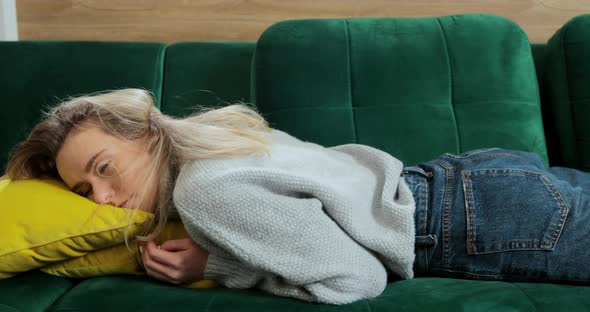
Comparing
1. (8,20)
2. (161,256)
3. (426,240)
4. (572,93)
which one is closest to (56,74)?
(8,20)

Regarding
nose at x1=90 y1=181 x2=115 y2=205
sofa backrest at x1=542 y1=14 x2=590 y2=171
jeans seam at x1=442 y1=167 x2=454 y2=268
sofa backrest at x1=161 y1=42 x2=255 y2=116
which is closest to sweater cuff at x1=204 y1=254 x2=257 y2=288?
nose at x1=90 y1=181 x2=115 y2=205

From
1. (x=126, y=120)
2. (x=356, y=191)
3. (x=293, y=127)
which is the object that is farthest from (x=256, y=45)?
(x=356, y=191)

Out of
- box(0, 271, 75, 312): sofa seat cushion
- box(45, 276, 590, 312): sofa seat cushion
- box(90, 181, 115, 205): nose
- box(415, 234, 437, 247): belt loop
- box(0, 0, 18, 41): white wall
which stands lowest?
box(0, 271, 75, 312): sofa seat cushion

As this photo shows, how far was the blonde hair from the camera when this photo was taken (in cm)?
109

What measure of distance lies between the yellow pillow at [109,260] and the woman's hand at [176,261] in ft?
0.15

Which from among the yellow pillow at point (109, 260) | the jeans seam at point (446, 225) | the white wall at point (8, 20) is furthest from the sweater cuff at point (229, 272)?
the white wall at point (8, 20)

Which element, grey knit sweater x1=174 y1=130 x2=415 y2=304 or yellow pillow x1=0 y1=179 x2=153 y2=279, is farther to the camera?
yellow pillow x1=0 y1=179 x2=153 y2=279

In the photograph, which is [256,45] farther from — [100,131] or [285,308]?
[285,308]

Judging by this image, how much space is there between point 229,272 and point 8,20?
1.39m

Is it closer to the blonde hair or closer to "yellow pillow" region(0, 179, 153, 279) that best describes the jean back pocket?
the blonde hair

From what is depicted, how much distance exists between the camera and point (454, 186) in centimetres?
116

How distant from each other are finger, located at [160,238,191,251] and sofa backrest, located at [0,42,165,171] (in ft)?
2.37

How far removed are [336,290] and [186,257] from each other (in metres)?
0.29

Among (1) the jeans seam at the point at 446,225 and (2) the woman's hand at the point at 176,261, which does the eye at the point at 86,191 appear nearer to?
(2) the woman's hand at the point at 176,261
